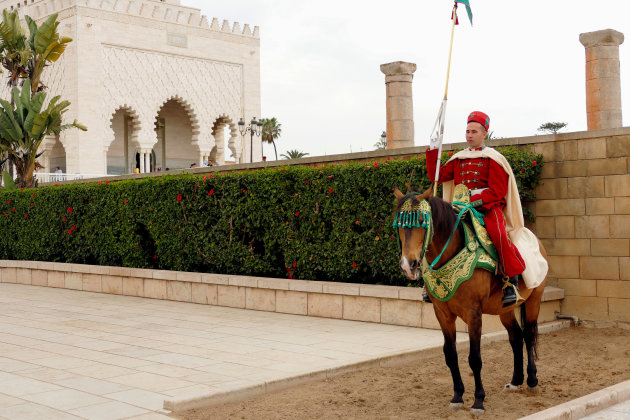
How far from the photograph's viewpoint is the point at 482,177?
566 centimetres

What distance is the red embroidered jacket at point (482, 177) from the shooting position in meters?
5.55

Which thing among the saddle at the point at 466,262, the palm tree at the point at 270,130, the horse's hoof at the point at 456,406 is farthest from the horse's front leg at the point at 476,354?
the palm tree at the point at 270,130

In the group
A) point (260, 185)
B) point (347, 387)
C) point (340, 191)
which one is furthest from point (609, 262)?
point (260, 185)

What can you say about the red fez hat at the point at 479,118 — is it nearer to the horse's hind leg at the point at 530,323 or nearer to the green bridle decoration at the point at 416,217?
the green bridle decoration at the point at 416,217

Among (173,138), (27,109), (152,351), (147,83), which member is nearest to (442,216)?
(152,351)

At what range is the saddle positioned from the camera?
5137 mm

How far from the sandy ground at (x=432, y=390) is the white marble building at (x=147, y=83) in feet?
104

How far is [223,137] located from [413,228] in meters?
40.4

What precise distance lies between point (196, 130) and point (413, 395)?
36115mm

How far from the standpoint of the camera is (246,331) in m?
8.84

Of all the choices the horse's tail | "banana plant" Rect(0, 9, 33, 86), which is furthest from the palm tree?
the horse's tail

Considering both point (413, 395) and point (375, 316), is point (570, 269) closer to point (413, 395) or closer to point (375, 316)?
point (375, 316)

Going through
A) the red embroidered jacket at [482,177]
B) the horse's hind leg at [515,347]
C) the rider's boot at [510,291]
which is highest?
the red embroidered jacket at [482,177]

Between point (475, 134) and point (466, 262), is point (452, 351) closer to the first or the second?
point (466, 262)
